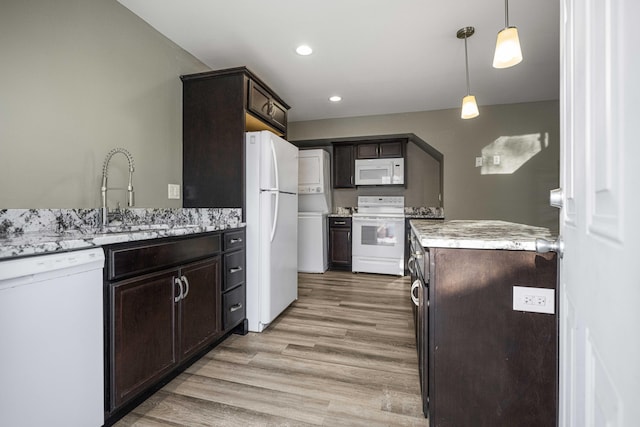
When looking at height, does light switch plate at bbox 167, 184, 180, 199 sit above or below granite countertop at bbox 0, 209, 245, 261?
above

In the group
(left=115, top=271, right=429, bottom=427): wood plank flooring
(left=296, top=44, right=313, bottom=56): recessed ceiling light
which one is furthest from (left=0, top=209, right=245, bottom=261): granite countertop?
(left=296, top=44, right=313, bottom=56): recessed ceiling light

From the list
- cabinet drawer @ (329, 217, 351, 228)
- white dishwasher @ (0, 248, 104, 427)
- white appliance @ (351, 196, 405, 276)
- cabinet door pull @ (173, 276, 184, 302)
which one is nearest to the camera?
white dishwasher @ (0, 248, 104, 427)

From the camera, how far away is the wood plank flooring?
1.46 metres

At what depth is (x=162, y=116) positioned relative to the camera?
7.81ft

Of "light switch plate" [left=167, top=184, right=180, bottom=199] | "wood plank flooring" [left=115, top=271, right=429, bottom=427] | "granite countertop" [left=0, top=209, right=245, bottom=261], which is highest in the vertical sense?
"light switch plate" [left=167, top=184, right=180, bottom=199]

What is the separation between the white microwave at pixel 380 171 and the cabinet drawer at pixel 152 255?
3.22m

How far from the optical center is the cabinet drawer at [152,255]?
135 centimetres

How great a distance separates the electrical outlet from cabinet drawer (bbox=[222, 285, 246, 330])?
1.84 meters

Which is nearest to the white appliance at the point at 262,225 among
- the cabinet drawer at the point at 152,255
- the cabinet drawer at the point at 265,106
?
the cabinet drawer at the point at 265,106

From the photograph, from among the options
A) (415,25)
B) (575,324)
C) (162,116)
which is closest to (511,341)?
(575,324)

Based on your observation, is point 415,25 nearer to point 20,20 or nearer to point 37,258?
point 20,20

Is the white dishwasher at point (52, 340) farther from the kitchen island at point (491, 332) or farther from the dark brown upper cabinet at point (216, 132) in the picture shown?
the kitchen island at point (491, 332)

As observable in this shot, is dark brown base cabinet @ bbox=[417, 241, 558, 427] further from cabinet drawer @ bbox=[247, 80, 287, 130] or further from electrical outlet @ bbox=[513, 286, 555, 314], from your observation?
cabinet drawer @ bbox=[247, 80, 287, 130]

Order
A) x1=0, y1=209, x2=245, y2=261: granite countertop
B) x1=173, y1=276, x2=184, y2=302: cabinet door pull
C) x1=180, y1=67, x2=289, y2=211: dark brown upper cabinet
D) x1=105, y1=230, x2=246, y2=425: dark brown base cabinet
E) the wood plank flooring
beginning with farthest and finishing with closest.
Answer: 1. x1=180, y1=67, x2=289, y2=211: dark brown upper cabinet
2. x1=173, y1=276, x2=184, y2=302: cabinet door pull
3. the wood plank flooring
4. x1=105, y1=230, x2=246, y2=425: dark brown base cabinet
5. x1=0, y1=209, x2=245, y2=261: granite countertop
